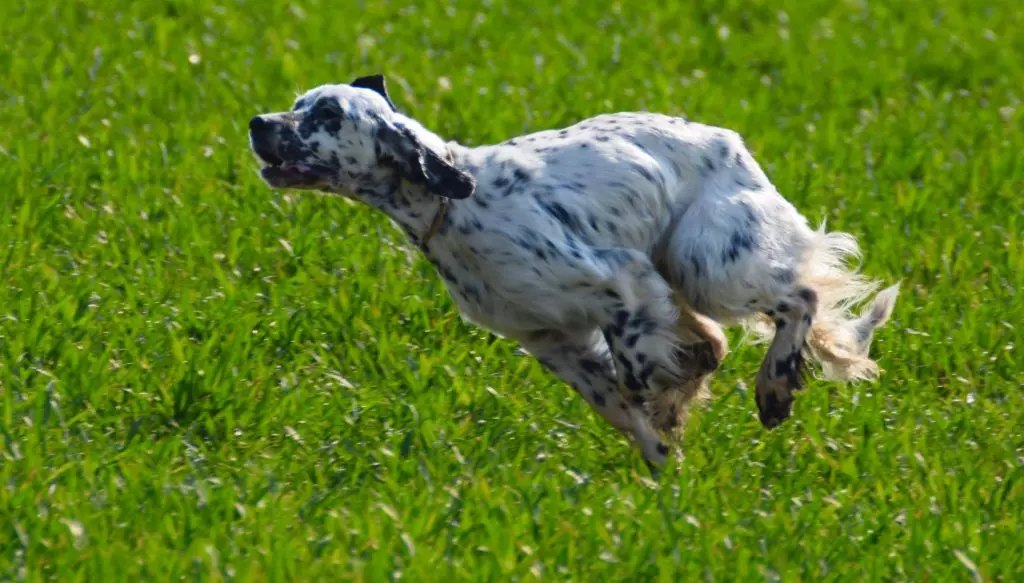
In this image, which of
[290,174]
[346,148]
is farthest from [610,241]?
[290,174]

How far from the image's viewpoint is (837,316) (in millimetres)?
5855

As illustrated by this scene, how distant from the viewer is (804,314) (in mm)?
5625

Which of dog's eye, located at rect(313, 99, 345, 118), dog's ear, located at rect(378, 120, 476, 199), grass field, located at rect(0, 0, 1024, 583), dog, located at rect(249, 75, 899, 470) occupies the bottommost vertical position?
grass field, located at rect(0, 0, 1024, 583)

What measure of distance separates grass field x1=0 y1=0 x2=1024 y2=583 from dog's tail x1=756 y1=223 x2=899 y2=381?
0.15 meters

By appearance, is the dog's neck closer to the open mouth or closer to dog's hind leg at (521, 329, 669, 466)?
the open mouth

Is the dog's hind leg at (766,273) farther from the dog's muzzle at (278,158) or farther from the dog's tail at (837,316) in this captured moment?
the dog's muzzle at (278,158)

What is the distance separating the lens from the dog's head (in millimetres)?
5078

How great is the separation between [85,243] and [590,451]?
2.30 metres

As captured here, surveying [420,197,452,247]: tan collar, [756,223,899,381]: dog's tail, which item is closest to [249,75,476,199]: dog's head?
[420,197,452,247]: tan collar

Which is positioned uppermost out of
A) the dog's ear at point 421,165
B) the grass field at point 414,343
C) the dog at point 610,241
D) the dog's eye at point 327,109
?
the dog's eye at point 327,109

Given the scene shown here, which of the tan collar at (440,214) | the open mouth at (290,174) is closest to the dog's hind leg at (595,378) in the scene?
the tan collar at (440,214)

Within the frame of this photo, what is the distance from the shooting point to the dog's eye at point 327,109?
513 centimetres

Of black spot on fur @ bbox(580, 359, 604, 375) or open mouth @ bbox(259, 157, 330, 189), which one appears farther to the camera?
black spot on fur @ bbox(580, 359, 604, 375)

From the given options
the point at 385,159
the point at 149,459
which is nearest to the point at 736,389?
the point at 385,159
